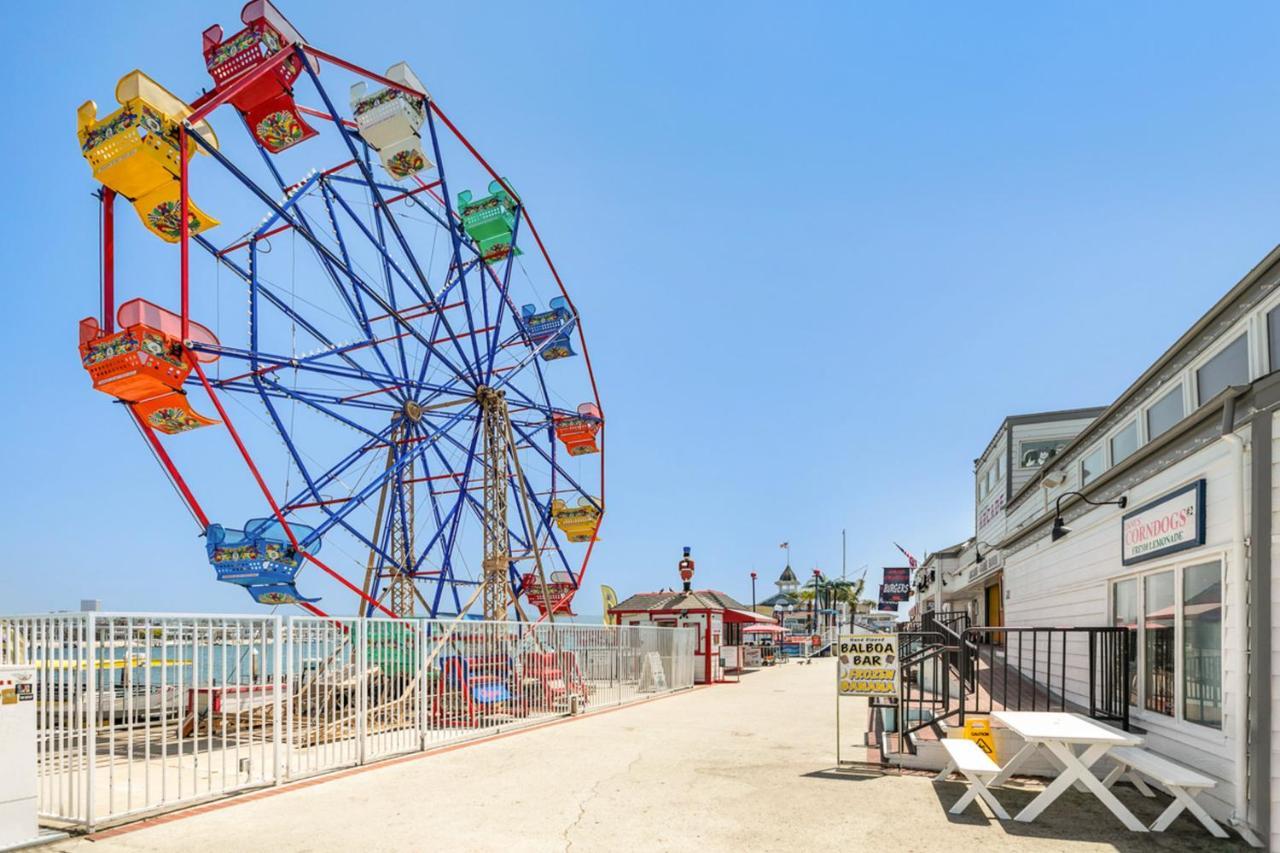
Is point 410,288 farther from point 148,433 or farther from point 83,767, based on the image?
point 83,767

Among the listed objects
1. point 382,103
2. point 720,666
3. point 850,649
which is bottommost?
point 720,666

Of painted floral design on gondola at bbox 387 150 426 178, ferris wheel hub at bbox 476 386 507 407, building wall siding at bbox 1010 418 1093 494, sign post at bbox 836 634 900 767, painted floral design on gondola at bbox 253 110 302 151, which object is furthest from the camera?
ferris wheel hub at bbox 476 386 507 407

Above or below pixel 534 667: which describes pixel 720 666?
below

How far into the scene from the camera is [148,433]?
1512 centimetres

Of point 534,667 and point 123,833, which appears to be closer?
point 123,833

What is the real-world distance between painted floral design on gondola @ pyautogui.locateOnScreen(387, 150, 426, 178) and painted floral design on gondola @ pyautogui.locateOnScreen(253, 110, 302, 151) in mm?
2295

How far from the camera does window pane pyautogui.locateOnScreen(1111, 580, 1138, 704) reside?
827 centimetres

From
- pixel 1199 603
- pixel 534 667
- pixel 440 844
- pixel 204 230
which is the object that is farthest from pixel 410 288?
pixel 1199 603

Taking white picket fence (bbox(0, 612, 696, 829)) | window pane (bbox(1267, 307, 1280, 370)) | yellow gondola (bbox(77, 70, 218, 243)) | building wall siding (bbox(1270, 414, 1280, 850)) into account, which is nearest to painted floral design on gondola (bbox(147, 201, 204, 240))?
yellow gondola (bbox(77, 70, 218, 243))

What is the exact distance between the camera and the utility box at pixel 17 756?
6.70 m

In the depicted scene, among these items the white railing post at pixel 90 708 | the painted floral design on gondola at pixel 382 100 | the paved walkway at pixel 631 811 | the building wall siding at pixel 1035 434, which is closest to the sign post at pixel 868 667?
the paved walkway at pixel 631 811

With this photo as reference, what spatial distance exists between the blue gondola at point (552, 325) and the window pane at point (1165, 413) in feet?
65.0

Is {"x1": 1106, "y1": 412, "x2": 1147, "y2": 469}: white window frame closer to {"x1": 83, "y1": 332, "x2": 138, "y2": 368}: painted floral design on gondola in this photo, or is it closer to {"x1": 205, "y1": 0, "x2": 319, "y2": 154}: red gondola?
{"x1": 83, "y1": 332, "x2": 138, "y2": 368}: painted floral design on gondola

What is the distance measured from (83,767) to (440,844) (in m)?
3.82
